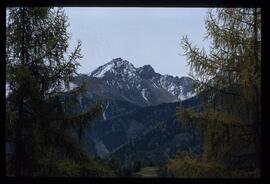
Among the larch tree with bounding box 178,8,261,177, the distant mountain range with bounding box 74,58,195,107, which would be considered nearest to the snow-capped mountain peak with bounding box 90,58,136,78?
the distant mountain range with bounding box 74,58,195,107

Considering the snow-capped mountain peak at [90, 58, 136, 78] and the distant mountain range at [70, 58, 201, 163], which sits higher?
the snow-capped mountain peak at [90, 58, 136, 78]

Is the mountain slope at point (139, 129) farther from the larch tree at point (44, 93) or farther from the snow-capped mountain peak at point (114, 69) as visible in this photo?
the snow-capped mountain peak at point (114, 69)

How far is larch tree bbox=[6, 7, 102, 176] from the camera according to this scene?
14.1ft

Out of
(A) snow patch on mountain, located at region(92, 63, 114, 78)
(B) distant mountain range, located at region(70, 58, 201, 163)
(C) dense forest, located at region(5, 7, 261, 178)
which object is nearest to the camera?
(C) dense forest, located at region(5, 7, 261, 178)

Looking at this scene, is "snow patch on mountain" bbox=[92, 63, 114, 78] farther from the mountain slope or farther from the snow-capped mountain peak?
the mountain slope

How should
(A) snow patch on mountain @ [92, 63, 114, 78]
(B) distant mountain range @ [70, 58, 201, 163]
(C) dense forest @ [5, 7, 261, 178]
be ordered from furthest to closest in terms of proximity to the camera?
1. (A) snow patch on mountain @ [92, 63, 114, 78]
2. (B) distant mountain range @ [70, 58, 201, 163]
3. (C) dense forest @ [5, 7, 261, 178]

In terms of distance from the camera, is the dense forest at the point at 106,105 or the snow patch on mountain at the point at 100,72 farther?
the snow patch on mountain at the point at 100,72

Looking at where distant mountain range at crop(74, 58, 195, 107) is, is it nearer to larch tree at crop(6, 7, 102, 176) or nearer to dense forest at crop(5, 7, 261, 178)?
dense forest at crop(5, 7, 261, 178)

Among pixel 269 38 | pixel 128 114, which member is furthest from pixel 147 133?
pixel 269 38

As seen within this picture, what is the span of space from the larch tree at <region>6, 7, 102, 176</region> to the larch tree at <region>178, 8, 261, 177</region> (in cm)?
110

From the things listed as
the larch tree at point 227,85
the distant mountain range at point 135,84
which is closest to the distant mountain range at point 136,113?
the distant mountain range at point 135,84

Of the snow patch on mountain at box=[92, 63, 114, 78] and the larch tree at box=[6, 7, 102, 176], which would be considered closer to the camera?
the larch tree at box=[6, 7, 102, 176]

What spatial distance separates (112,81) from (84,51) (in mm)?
870

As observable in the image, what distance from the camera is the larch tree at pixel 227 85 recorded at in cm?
428
